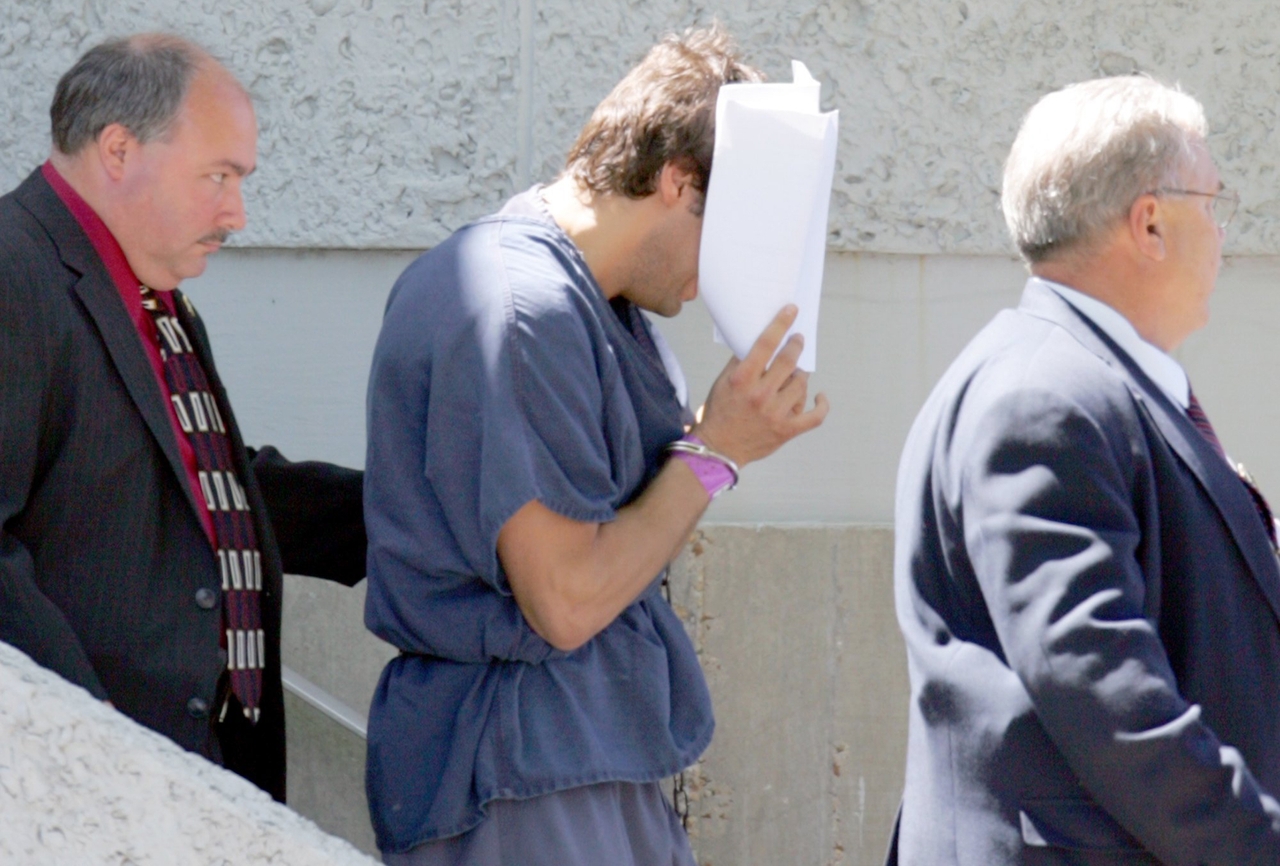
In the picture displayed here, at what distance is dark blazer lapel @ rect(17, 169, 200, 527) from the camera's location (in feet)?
6.86

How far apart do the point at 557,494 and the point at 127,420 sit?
2.14 ft

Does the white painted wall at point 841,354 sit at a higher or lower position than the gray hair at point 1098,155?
lower

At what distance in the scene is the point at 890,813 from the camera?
3213 mm

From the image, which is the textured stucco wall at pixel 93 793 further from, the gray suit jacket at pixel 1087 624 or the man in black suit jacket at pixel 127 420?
the gray suit jacket at pixel 1087 624

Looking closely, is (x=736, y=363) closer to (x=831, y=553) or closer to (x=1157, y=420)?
(x=1157, y=420)

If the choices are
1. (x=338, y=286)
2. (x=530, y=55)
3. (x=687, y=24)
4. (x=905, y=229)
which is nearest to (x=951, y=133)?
(x=905, y=229)

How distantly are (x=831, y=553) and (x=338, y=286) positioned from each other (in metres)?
1.17

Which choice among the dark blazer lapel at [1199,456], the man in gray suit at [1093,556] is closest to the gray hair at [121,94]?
the man in gray suit at [1093,556]

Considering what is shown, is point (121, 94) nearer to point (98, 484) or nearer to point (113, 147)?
point (113, 147)

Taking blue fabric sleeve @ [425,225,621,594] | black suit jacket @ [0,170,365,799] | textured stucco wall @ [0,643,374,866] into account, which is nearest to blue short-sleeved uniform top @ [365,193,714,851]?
blue fabric sleeve @ [425,225,621,594]

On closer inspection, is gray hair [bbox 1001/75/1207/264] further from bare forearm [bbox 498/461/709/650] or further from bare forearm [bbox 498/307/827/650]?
bare forearm [bbox 498/461/709/650]

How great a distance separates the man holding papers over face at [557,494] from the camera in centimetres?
187

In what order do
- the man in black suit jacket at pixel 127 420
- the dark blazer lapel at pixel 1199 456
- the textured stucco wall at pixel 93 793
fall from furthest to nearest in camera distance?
the man in black suit jacket at pixel 127 420 → the dark blazer lapel at pixel 1199 456 → the textured stucco wall at pixel 93 793

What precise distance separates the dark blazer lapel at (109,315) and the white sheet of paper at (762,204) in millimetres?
767
